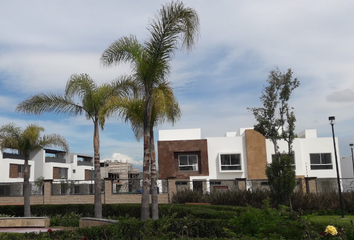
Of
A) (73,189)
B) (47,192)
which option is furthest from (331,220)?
(73,189)

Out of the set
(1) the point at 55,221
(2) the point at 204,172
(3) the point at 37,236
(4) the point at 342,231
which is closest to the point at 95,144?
(1) the point at 55,221

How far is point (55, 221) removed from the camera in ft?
56.1

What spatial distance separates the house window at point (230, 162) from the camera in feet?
123

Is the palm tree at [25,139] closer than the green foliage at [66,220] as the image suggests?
No

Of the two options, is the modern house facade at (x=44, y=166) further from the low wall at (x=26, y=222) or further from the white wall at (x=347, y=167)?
the white wall at (x=347, y=167)

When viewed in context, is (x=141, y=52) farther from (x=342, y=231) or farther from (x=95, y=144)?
(x=342, y=231)

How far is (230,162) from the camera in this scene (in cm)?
3738

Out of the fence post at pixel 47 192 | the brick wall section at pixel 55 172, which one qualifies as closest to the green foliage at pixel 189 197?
the fence post at pixel 47 192

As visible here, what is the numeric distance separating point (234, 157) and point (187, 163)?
4.79m

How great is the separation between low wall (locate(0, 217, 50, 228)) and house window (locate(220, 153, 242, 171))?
23489 millimetres

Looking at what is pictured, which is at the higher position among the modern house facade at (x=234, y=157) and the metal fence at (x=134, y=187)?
the modern house facade at (x=234, y=157)

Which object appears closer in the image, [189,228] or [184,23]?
[189,228]

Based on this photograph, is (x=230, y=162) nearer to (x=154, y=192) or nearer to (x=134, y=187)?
(x=134, y=187)

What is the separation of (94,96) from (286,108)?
10.7 m
